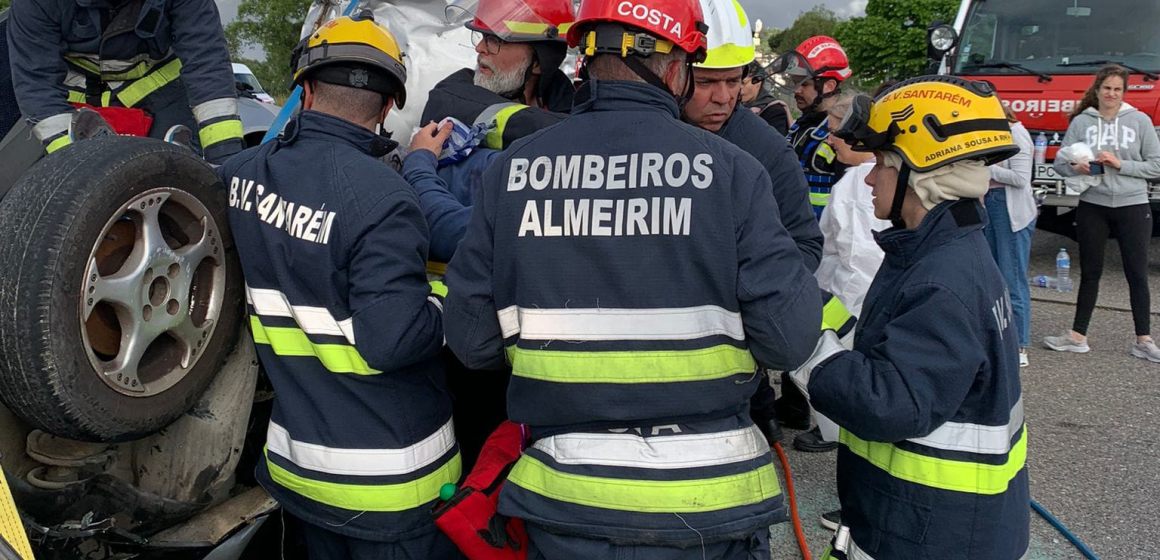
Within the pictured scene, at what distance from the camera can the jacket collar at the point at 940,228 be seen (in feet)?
6.83

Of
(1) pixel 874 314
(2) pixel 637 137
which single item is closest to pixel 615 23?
(2) pixel 637 137

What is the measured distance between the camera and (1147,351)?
584cm

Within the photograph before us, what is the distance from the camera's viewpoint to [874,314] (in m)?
2.20

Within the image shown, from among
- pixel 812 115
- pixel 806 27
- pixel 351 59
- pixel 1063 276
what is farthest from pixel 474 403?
pixel 806 27

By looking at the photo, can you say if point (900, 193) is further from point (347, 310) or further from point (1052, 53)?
point (1052, 53)

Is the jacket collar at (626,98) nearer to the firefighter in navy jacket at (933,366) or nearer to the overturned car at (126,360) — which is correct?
the firefighter in navy jacket at (933,366)

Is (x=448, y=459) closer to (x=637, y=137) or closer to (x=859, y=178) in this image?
(x=637, y=137)

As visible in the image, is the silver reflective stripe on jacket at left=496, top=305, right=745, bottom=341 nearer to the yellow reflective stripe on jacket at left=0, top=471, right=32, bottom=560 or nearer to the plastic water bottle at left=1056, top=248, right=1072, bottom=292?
the yellow reflective stripe on jacket at left=0, top=471, right=32, bottom=560

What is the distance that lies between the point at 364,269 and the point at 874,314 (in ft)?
4.23

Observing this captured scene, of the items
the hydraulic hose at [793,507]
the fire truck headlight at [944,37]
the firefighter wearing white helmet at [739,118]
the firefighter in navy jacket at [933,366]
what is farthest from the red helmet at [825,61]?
the fire truck headlight at [944,37]

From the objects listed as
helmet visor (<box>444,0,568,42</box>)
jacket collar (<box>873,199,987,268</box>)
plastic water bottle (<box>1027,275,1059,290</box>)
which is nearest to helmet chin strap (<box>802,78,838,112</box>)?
helmet visor (<box>444,0,568,42</box>)

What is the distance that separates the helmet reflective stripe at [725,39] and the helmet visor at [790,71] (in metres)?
2.14

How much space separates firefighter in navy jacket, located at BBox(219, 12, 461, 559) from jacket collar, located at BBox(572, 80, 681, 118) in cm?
56

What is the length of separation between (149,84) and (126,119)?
0.37 m
